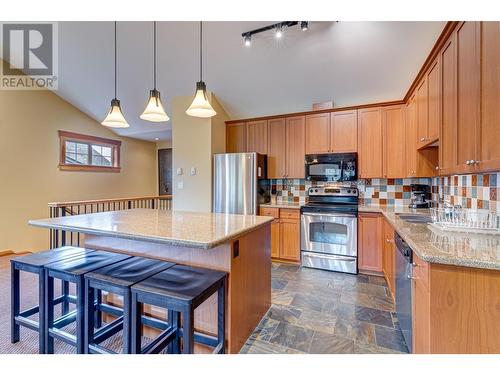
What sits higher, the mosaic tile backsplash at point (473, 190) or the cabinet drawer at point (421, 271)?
the mosaic tile backsplash at point (473, 190)

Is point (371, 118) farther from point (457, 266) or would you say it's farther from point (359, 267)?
point (457, 266)

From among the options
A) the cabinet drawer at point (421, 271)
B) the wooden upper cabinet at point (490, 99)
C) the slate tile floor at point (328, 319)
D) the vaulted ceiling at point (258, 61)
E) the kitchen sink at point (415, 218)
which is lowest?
the slate tile floor at point (328, 319)

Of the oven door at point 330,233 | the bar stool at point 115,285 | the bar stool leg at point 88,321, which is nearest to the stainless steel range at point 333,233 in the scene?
the oven door at point 330,233

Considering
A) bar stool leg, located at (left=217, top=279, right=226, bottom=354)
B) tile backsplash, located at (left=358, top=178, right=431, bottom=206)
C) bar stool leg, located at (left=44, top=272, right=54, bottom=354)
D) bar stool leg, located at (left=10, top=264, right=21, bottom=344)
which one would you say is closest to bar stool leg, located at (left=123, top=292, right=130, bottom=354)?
bar stool leg, located at (left=217, top=279, right=226, bottom=354)

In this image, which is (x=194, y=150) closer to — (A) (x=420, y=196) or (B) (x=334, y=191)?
(B) (x=334, y=191)

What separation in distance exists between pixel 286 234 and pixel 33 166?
15.0 feet

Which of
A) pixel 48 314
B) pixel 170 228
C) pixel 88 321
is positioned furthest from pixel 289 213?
pixel 48 314

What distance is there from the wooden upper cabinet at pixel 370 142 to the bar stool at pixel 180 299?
2.78 metres

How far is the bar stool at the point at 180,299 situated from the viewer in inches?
52.2

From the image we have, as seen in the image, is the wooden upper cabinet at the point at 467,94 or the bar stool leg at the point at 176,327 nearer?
the wooden upper cabinet at the point at 467,94

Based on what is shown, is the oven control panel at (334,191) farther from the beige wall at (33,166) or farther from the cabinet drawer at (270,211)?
the beige wall at (33,166)

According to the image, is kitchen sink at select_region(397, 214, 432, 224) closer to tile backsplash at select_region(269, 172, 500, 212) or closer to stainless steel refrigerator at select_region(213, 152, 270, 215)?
tile backsplash at select_region(269, 172, 500, 212)
